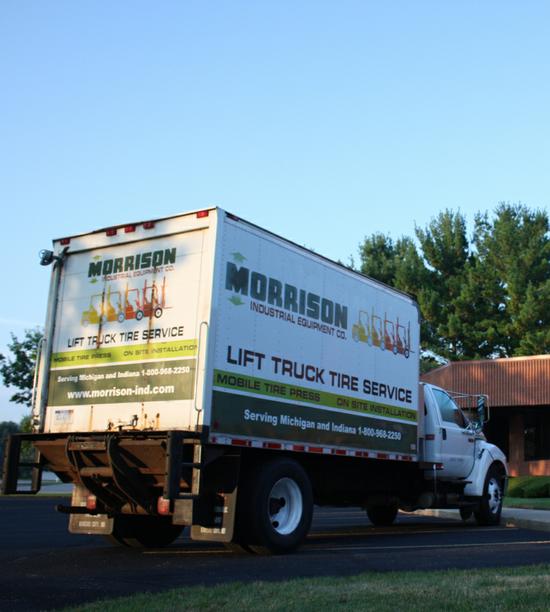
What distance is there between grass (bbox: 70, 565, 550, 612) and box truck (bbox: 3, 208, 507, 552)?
7.72 ft

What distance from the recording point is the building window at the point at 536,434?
4094 centimetres

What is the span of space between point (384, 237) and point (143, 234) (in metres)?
49.5

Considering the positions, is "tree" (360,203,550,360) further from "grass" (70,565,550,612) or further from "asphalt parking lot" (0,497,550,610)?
"grass" (70,565,550,612)

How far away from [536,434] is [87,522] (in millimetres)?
33351

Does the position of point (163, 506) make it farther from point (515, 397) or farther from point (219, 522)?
point (515, 397)

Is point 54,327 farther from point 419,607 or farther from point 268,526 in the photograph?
point 419,607

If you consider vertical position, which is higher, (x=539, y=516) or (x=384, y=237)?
(x=384, y=237)

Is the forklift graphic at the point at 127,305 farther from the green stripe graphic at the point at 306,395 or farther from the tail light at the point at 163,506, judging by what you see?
the tail light at the point at 163,506

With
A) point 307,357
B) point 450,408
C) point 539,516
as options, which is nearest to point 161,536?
point 307,357

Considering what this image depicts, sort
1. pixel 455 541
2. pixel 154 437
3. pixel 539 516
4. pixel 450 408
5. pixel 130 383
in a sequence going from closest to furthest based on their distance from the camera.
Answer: pixel 154 437 < pixel 130 383 < pixel 455 541 < pixel 450 408 < pixel 539 516

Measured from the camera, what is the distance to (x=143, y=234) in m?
11.4

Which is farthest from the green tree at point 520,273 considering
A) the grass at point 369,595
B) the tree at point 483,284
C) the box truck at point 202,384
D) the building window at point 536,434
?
the grass at point 369,595

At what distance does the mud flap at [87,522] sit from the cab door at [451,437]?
20.1 ft

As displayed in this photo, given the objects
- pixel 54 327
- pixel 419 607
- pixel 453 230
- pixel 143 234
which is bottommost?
pixel 419 607
